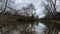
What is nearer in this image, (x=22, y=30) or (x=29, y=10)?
(x=22, y=30)

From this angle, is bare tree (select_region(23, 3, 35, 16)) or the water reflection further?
bare tree (select_region(23, 3, 35, 16))

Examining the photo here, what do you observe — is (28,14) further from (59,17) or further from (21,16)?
(59,17)

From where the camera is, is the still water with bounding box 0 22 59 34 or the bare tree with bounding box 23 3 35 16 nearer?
the still water with bounding box 0 22 59 34

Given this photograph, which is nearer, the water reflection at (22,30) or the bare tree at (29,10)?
the water reflection at (22,30)

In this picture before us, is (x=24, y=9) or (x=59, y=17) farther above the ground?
(x=24, y=9)

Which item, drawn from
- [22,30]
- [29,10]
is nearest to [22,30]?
[22,30]

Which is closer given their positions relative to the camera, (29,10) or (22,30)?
(22,30)

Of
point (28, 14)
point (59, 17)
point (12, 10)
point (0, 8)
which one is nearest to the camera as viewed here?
point (0, 8)

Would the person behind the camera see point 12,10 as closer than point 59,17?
Yes

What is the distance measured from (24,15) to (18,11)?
5.00 feet

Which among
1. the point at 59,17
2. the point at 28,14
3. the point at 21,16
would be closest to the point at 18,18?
the point at 21,16

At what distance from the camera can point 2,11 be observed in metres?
30.7

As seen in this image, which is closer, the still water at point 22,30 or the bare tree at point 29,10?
the still water at point 22,30

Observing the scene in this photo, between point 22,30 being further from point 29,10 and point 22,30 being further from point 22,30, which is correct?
point 29,10
